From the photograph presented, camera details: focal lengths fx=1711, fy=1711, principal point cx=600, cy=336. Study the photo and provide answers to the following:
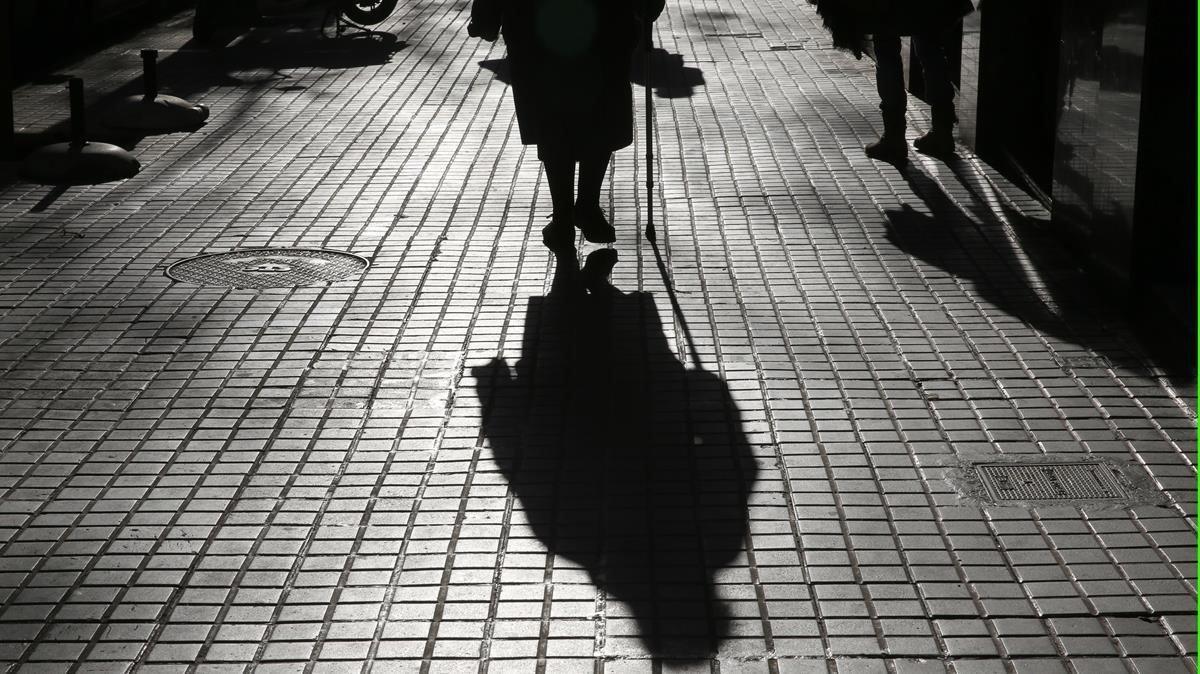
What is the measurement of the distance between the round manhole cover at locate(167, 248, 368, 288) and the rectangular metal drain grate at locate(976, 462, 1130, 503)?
12.2 feet

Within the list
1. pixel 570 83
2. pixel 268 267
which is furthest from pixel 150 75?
pixel 570 83

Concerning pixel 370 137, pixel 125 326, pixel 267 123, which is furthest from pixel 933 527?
pixel 267 123

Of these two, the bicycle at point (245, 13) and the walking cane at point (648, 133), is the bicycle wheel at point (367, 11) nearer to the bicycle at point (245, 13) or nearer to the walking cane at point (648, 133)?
the bicycle at point (245, 13)

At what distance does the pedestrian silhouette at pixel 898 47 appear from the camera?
34.8 feet

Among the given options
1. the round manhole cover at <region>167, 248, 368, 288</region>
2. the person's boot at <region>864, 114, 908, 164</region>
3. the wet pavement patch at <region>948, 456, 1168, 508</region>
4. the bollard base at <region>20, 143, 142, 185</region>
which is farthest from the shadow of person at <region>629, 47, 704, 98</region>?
the wet pavement patch at <region>948, 456, 1168, 508</region>

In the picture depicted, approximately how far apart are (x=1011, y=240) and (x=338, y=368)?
12.6 ft

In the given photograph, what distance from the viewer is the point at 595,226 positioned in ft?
Answer: 27.8

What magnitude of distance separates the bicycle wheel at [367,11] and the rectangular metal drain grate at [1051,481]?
14.3 metres

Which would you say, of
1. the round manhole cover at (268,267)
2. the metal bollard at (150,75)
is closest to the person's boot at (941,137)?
the round manhole cover at (268,267)

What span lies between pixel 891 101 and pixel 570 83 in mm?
3357

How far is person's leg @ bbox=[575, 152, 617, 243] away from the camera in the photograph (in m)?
8.42

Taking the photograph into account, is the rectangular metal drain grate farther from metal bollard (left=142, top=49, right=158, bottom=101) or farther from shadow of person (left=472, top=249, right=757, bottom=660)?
metal bollard (left=142, top=49, right=158, bottom=101)

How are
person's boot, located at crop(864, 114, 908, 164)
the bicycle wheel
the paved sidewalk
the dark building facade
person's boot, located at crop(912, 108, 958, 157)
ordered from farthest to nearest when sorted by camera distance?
the bicycle wheel, person's boot, located at crop(912, 108, 958, 157), person's boot, located at crop(864, 114, 908, 164), the dark building facade, the paved sidewalk

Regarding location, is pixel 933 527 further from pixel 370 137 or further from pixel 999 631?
pixel 370 137
